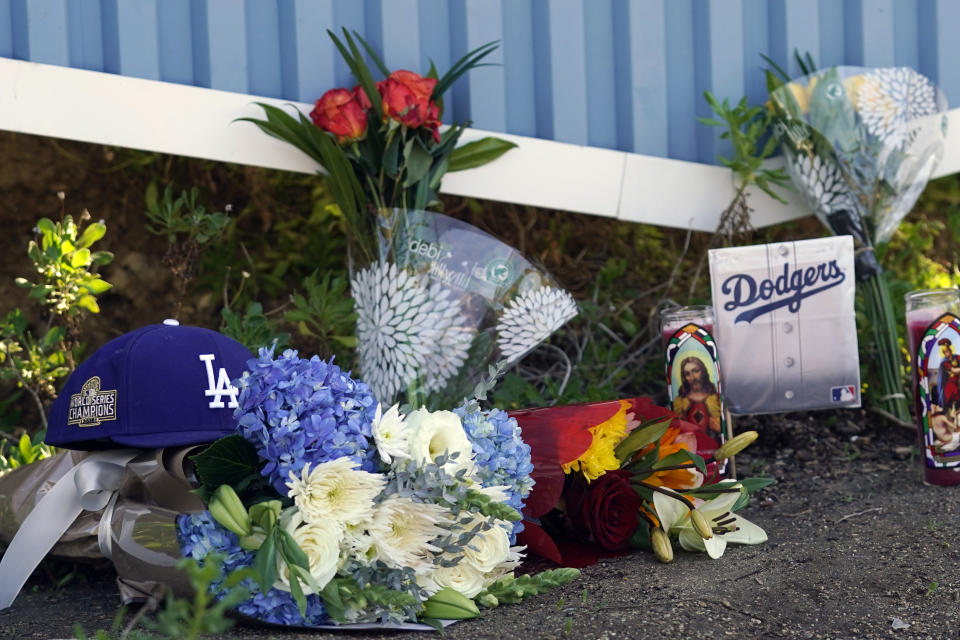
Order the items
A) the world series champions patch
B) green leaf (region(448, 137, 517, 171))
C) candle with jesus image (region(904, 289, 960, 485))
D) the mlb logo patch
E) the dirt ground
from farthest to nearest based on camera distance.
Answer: green leaf (region(448, 137, 517, 171)) → the mlb logo patch → candle with jesus image (region(904, 289, 960, 485)) → the world series champions patch → the dirt ground

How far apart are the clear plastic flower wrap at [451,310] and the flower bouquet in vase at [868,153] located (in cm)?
81

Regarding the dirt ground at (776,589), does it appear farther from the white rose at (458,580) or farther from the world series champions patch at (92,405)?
the world series champions patch at (92,405)

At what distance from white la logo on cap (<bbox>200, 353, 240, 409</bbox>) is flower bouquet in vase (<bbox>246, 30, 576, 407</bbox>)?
0.53 metres

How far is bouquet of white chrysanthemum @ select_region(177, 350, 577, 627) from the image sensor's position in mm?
1258

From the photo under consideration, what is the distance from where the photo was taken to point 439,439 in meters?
→ 1.38

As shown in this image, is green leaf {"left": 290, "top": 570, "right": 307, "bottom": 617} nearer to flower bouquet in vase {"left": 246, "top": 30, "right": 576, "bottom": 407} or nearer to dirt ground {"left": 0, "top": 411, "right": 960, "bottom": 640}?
dirt ground {"left": 0, "top": 411, "right": 960, "bottom": 640}

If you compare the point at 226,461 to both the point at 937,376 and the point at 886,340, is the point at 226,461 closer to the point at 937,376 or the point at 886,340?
the point at 937,376

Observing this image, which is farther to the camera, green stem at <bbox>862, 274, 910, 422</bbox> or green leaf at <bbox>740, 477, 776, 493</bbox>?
green stem at <bbox>862, 274, 910, 422</bbox>

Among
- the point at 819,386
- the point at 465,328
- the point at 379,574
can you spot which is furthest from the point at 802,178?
the point at 379,574

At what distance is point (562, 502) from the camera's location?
5.58ft

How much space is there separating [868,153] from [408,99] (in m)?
1.11

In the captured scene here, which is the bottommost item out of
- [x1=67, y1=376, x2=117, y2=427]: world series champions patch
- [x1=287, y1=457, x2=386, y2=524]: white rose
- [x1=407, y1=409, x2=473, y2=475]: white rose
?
[x1=287, y1=457, x2=386, y2=524]: white rose

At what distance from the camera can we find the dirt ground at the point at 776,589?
129 centimetres

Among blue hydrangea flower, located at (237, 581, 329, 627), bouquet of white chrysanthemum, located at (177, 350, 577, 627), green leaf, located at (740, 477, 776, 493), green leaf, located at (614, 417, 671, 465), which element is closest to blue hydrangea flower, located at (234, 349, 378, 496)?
bouquet of white chrysanthemum, located at (177, 350, 577, 627)
